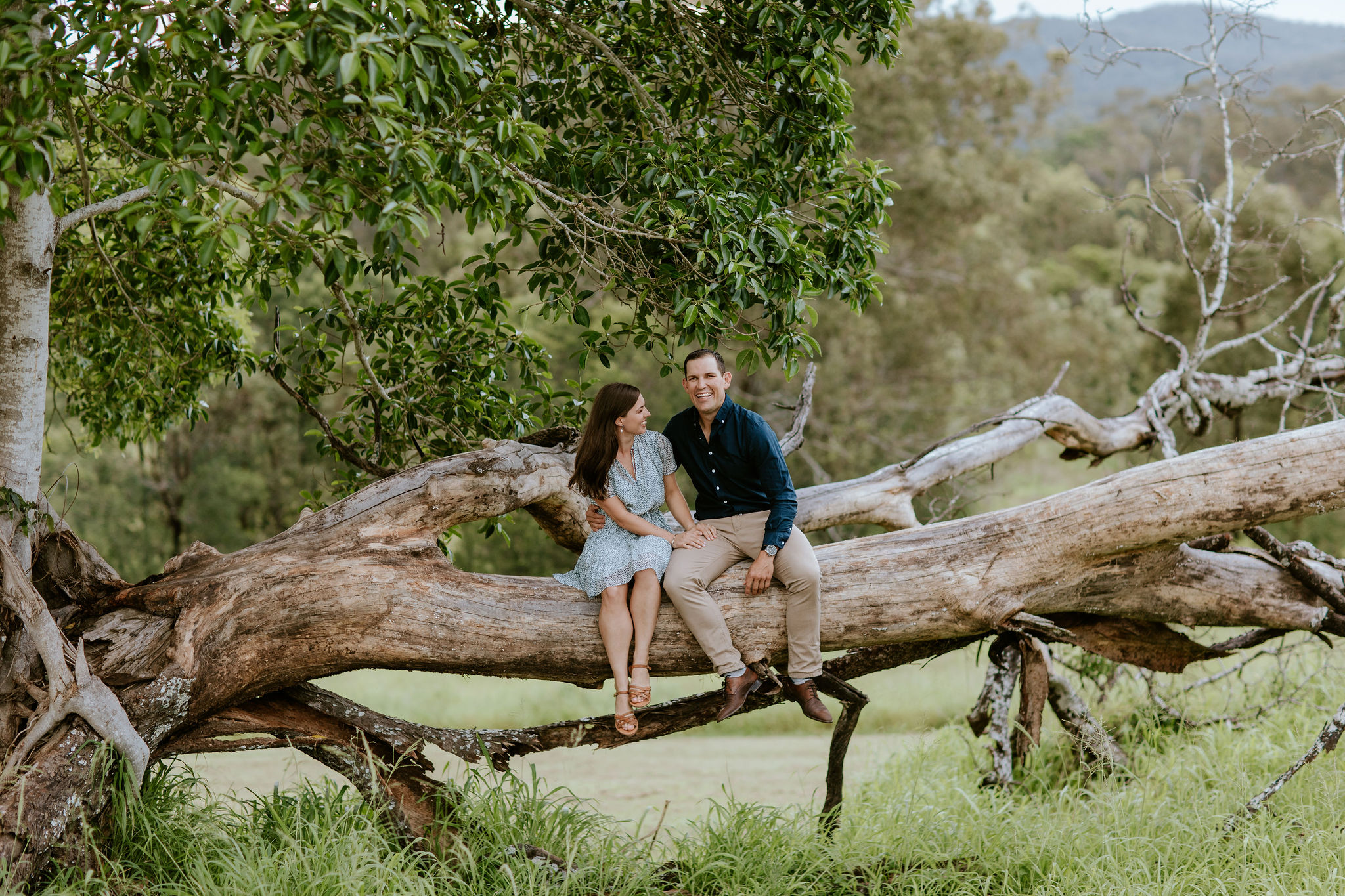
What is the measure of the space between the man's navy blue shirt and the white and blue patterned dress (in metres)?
0.11

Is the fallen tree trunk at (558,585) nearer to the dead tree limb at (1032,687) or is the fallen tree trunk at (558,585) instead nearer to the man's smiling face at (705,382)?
the dead tree limb at (1032,687)

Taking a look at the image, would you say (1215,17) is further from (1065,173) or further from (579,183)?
(1065,173)

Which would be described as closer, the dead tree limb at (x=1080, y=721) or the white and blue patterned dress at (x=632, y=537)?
the white and blue patterned dress at (x=632, y=537)

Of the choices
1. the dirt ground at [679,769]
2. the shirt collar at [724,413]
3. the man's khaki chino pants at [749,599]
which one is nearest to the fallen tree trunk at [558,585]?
the man's khaki chino pants at [749,599]

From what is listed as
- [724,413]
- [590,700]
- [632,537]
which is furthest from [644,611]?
[590,700]

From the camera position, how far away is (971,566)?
13.1 feet

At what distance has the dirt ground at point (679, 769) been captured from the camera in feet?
25.1

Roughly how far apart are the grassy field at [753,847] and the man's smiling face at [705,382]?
5.47ft

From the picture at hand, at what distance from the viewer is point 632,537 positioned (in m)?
3.86

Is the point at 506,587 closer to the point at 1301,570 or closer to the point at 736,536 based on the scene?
the point at 736,536

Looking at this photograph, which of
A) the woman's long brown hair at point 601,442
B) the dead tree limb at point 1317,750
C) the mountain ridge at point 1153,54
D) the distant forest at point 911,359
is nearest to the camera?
the woman's long brown hair at point 601,442

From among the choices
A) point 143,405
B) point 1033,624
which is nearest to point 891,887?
point 1033,624

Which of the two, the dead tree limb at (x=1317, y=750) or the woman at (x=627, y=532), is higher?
the woman at (x=627, y=532)

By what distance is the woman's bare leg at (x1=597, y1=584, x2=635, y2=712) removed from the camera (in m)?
3.72
